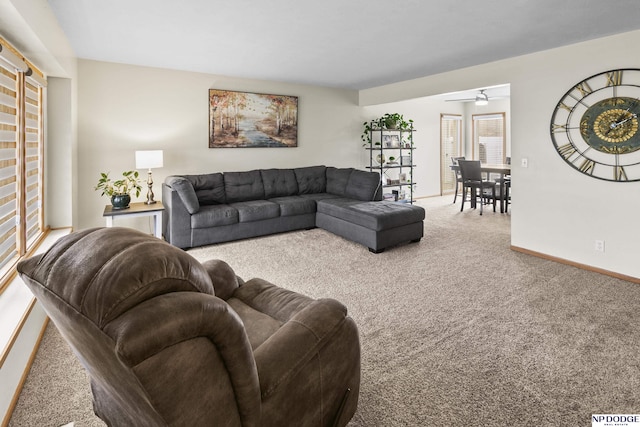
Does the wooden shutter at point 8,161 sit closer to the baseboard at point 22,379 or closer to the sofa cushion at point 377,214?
the baseboard at point 22,379

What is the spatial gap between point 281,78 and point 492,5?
11.7ft

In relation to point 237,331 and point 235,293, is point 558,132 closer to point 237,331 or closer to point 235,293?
point 235,293

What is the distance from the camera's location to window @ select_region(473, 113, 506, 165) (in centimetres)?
876

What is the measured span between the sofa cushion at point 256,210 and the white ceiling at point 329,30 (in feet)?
6.21

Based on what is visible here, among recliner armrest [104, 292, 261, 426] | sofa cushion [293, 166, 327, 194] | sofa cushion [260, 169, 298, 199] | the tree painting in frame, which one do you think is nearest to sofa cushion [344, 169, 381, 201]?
sofa cushion [293, 166, 327, 194]

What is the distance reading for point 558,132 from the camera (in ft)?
13.0

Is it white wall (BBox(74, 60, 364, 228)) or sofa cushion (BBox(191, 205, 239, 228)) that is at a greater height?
white wall (BBox(74, 60, 364, 228))

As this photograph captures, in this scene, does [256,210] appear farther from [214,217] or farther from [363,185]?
[363,185]

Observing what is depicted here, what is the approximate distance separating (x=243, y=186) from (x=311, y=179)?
1.25 metres

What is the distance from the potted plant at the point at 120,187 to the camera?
4438mm

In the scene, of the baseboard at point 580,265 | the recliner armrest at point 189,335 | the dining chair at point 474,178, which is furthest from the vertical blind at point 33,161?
the dining chair at point 474,178

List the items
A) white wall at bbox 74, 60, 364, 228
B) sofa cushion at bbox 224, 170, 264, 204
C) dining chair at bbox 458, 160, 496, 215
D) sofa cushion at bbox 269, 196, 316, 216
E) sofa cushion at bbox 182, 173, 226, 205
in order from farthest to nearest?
dining chair at bbox 458, 160, 496, 215, sofa cushion at bbox 224, 170, 264, 204, sofa cushion at bbox 269, 196, 316, 216, sofa cushion at bbox 182, 173, 226, 205, white wall at bbox 74, 60, 364, 228

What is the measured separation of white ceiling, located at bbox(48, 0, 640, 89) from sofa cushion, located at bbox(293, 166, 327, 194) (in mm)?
1795

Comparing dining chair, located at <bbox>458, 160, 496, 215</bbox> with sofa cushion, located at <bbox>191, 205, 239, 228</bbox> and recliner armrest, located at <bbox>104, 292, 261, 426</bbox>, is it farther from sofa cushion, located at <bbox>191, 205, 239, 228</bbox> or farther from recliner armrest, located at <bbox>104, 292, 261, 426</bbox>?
recliner armrest, located at <bbox>104, 292, 261, 426</bbox>
